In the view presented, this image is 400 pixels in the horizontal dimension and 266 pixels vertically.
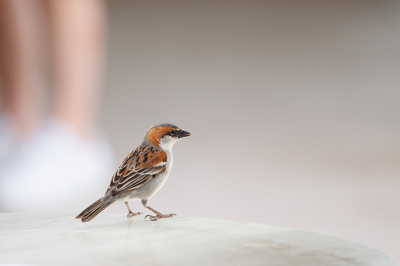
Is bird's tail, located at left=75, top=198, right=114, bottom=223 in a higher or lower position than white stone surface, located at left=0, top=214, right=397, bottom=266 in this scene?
higher

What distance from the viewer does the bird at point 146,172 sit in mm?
1453

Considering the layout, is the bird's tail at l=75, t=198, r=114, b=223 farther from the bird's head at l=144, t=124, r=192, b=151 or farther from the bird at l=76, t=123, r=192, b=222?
the bird's head at l=144, t=124, r=192, b=151

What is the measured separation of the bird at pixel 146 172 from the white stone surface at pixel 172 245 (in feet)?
0.31

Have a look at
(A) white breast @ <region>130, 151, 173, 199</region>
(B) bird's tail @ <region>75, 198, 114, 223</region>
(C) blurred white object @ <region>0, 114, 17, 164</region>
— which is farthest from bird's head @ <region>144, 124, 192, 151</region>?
(C) blurred white object @ <region>0, 114, 17, 164</region>

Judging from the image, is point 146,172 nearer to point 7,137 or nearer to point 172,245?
point 172,245

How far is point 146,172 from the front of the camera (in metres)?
1.49

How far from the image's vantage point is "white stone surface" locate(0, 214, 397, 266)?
38.1 inches

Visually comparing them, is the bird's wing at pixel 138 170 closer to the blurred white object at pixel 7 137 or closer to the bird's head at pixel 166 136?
the bird's head at pixel 166 136

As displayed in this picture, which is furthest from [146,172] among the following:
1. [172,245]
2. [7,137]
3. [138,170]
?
[7,137]

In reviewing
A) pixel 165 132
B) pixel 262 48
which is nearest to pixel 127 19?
pixel 262 48


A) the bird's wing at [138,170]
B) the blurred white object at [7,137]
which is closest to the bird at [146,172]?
the bird's wing at [138,170]

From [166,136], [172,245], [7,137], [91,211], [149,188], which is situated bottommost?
[172,245]

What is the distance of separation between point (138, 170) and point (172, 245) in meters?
0.45

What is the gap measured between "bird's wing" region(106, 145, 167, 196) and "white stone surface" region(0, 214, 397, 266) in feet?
0.40
